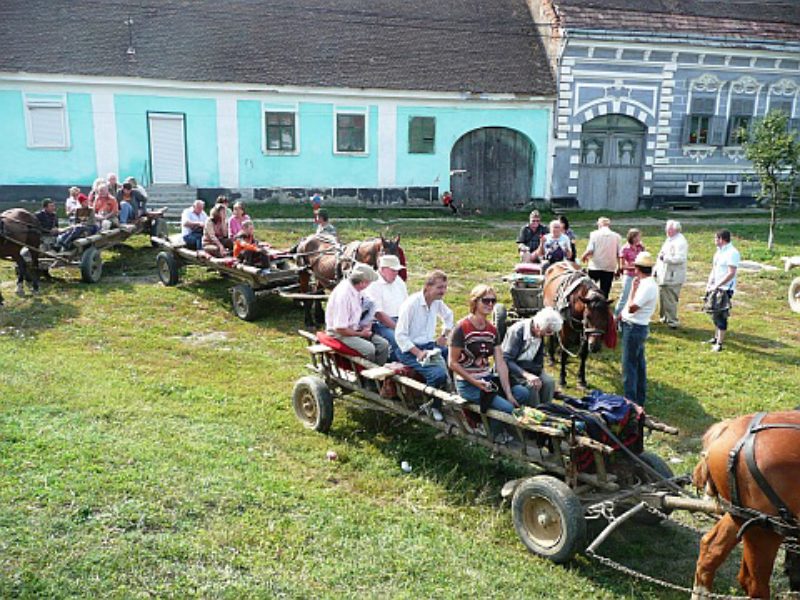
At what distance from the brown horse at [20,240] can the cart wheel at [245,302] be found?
383 centimetres

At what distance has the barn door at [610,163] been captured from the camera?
25703 mm

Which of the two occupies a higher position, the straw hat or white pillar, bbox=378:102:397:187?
white pillar, bbox=378:102:397:187

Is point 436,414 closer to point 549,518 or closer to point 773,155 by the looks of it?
point 549,518

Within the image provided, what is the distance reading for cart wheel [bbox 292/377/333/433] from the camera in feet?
25.6

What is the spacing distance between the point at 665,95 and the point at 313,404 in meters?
21.7

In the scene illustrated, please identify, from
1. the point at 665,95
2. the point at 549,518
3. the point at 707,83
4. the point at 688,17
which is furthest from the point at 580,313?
the point at 688,17

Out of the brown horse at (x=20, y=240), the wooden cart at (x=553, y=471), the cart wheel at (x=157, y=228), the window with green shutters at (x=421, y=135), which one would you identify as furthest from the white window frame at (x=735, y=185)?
the wooden cart at (x=553, y=471)

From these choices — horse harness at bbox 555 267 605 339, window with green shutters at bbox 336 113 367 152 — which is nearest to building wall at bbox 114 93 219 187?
window with green shutters at bbox 336 113 367 152

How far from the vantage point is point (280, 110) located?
76.7 feet

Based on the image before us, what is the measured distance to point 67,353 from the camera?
396 inches

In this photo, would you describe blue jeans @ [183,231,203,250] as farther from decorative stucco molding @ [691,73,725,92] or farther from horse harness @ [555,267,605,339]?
decorative stucco molding @ [691,73,725,92]

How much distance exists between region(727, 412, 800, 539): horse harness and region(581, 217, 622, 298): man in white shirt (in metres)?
7.09

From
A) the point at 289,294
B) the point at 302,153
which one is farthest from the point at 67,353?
the point at 302,153

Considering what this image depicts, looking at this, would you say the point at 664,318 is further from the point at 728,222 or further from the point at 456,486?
the point at 728,222
